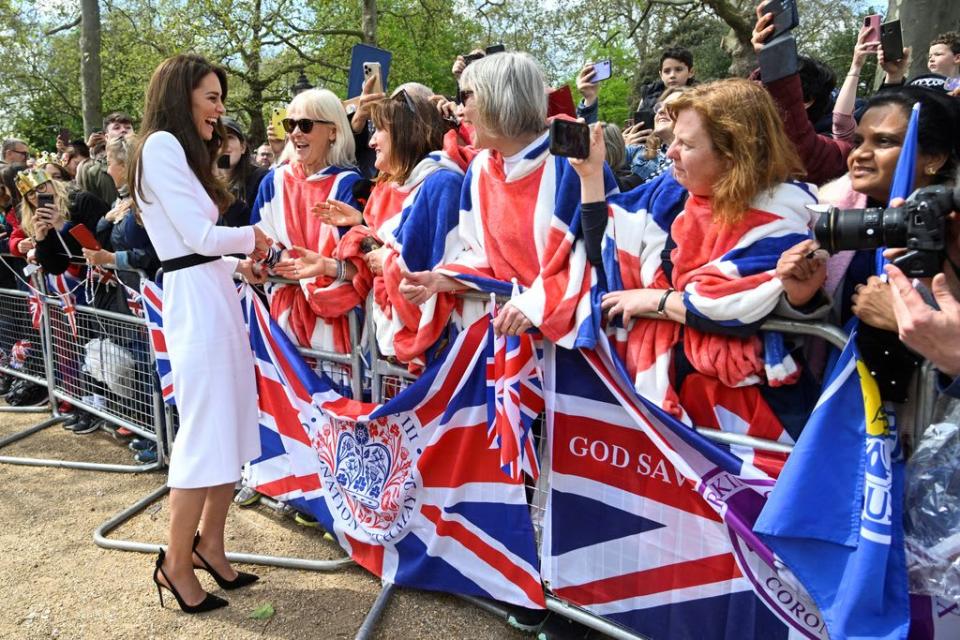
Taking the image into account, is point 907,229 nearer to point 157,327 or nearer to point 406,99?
point 406,99

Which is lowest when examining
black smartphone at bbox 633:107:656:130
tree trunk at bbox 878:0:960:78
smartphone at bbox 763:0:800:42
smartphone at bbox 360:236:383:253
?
smartphone at bbox 360:236:383:253

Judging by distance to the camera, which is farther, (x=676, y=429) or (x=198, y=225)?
(x=198, y=225)

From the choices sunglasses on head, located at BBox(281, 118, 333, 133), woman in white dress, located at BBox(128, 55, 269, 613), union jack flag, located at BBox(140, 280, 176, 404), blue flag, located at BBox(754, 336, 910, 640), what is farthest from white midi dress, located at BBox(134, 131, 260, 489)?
blue flag, located at BBox(754, 336, 910, 640)

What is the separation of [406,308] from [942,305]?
195 cm

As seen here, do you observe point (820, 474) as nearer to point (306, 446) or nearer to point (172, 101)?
point (306, 446)

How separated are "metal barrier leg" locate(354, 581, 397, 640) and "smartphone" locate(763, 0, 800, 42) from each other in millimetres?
2736

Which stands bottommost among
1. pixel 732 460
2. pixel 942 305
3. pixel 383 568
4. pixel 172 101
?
pixel 383 568

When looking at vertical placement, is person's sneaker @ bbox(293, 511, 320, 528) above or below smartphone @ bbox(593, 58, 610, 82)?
below

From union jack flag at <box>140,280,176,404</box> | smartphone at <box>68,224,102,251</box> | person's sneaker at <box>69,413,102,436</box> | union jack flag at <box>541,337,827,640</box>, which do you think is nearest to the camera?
union jack flag at <box>541,337,827,640</box>

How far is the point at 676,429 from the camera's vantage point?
88.0 inches

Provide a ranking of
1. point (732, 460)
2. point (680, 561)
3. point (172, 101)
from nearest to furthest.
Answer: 1. point (732, 460)
2. point (680, 561)
3. point (172, 101)

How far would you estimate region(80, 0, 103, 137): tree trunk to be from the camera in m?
13.3

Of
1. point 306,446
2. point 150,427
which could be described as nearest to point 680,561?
point 306,446

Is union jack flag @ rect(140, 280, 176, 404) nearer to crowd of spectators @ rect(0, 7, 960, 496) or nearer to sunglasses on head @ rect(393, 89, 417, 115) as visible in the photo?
crowd of spectators @ rect(0, 7, 960, 496)
